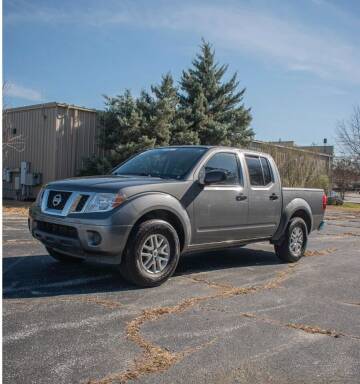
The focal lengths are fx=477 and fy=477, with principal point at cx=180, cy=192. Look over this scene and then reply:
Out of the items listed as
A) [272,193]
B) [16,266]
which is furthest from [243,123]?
[16,266]

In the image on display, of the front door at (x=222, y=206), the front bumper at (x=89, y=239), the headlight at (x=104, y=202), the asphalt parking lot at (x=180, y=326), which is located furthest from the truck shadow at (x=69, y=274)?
the headlight at (x=104, y=202)

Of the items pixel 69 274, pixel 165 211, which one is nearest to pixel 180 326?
pixel 165 211

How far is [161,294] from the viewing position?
5555 mm

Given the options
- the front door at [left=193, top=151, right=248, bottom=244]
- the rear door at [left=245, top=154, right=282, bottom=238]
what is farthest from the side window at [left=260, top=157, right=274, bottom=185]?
the front door at [left=193, top=151, right=248, bottom=244]

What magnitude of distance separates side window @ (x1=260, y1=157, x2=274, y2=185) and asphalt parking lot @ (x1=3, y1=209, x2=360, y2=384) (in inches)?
58.8

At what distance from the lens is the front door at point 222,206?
6.50 meters

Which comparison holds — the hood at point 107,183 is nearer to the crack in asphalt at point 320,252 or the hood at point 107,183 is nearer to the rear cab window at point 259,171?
the rear cab window at point 259,171

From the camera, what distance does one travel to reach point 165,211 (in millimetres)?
6023

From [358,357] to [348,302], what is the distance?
6.36ft

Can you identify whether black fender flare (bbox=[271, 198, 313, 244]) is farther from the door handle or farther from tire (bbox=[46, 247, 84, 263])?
tire (bbox=[46, 247, 84, 263])

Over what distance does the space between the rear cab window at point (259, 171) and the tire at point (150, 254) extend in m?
2.10

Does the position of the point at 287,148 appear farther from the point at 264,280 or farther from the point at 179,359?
the point at 179,359

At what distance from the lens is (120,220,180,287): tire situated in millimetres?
5586

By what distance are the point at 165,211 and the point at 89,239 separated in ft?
3.58
